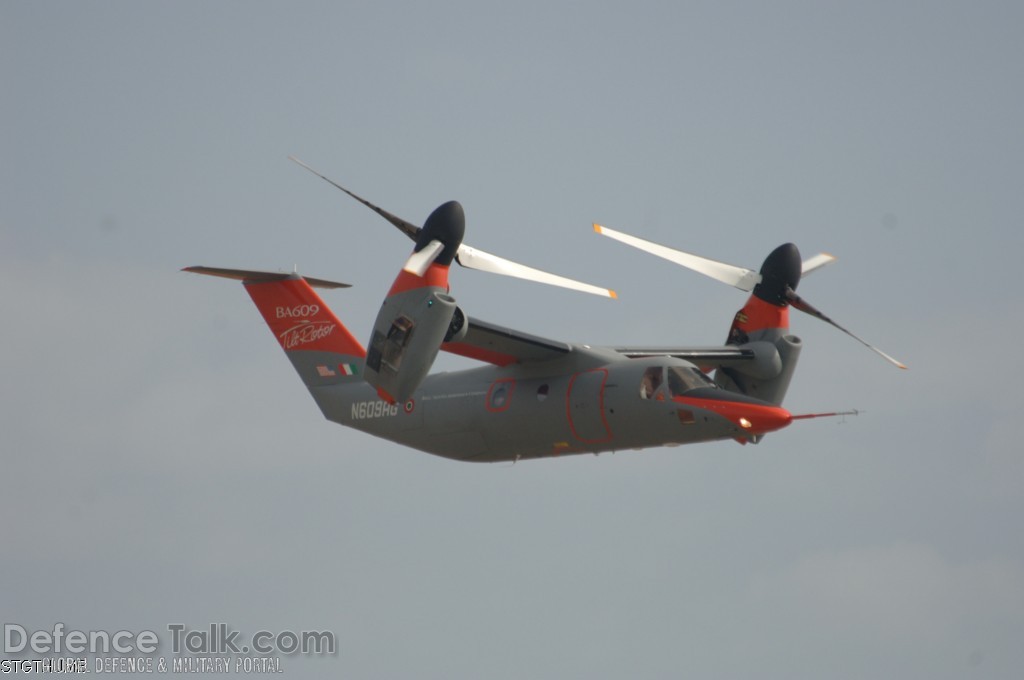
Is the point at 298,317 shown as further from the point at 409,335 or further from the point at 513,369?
the point at 409,335

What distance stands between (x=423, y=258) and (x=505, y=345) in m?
3.04

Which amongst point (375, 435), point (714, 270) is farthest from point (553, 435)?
point (714, 270)

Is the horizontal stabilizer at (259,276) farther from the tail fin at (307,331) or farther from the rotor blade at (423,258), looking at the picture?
the rotor blade at (423,258)

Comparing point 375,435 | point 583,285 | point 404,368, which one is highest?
point 583,285

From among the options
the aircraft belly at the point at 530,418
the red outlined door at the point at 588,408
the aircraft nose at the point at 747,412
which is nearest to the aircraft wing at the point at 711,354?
the red outlined door at the point at 588,408

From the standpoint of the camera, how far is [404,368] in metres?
24.2

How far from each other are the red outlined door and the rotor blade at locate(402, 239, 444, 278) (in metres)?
3.71

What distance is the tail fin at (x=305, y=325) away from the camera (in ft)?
101

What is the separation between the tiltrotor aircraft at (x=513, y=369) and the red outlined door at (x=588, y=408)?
0.08 feet

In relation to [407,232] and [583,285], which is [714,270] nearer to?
[583,285]

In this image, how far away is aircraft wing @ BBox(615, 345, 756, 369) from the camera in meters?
29.4

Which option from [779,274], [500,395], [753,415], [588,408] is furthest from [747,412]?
[779,274]

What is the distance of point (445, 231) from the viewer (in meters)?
24.4

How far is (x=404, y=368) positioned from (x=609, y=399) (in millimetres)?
3758
